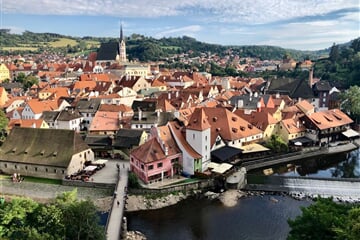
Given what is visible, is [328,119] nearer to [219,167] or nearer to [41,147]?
[219,167]

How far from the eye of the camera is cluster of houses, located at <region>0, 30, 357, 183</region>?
41812 mm

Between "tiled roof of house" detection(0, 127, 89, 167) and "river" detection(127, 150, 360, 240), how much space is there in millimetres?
13380

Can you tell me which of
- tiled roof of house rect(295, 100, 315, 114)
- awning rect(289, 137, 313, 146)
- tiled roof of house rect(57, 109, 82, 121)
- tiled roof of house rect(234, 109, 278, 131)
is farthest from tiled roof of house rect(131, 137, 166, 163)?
tiled roof of house rect(295, 100, 315, 114)

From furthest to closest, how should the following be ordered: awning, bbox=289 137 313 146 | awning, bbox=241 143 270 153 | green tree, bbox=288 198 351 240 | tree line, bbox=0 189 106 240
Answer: awning, bbox=289 137 313 146
awning, bbox=241 143 270 153
tree line, bbox=0 189 106 240
green tree, bbox=288 198 351 240

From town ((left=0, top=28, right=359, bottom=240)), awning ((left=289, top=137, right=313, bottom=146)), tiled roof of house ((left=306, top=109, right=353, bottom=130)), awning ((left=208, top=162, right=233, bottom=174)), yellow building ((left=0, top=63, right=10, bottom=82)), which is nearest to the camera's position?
town ((left=0, top=28, right=359, bottom=240))

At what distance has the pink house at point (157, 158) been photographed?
39156 mm

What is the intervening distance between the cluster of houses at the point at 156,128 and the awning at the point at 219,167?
68 cm

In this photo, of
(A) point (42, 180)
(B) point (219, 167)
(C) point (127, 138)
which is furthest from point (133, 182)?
(C) point (127, 138)

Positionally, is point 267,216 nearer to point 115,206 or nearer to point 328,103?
point 115,206

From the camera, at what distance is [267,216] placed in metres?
34.0

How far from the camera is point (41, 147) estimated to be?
1716 inches

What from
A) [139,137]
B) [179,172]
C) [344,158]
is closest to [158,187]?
[179,172]

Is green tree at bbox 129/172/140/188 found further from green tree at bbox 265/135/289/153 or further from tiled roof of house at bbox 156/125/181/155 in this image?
green tree at bbox 265/135/289/153

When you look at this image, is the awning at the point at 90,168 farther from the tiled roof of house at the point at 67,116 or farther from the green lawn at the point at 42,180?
the tiled roof of house at the point at 67,116
